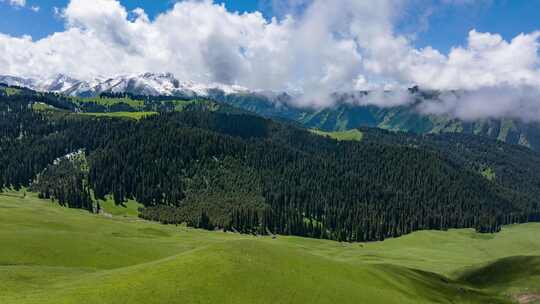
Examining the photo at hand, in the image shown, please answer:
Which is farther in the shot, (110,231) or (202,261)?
(110,231)

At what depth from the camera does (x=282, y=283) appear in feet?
211

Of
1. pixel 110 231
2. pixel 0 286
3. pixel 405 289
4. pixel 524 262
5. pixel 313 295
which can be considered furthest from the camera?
pixel 110 231

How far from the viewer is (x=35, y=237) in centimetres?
10194

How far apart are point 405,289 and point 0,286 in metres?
68.8

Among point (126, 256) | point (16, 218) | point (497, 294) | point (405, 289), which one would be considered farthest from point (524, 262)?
point (16, 218)

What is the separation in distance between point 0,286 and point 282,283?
37549mm

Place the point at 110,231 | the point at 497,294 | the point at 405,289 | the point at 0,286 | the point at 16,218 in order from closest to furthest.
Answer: the point at 0,286, the point at 405,289, the point at 497,294, the point at 16,218, the point at 110,231

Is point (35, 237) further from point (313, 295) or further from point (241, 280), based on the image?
point (313, 295)

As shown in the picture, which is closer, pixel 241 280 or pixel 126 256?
pixel 241 280

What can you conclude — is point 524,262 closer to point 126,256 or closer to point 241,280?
point 241,280

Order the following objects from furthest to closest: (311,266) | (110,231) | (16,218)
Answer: (110,231) < (16,218) < (311,266)

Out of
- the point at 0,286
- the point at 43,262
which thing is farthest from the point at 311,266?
the point at 43,262

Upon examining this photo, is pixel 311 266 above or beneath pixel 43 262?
above

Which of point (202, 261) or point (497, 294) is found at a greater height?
point (202, 261)
